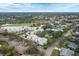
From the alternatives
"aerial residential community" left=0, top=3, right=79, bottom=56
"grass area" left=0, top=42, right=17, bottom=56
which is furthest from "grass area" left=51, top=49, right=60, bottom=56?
"grass area" left=0, top=42, right=17, bottom=56

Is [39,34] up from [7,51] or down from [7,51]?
up

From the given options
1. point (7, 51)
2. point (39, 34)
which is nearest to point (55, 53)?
point (39, 34)

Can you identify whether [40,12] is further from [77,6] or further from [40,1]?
[77,6]

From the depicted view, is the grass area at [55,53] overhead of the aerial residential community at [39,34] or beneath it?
beneath

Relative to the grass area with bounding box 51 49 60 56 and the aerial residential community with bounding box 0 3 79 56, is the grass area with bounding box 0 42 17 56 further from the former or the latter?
the grass area with bounding box 51 49 60 56

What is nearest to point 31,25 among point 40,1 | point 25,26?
point 25,26

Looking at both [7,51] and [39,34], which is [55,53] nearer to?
[39,34]

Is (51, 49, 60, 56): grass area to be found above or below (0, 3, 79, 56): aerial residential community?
below

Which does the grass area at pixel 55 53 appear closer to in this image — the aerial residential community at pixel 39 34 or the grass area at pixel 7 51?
the aerial residential community at pixel 39 34

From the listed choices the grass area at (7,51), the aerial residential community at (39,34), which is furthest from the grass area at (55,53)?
the grass area at (7,51)
